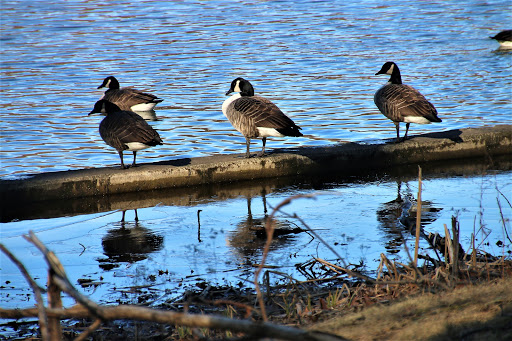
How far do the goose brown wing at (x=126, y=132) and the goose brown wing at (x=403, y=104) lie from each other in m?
3.48

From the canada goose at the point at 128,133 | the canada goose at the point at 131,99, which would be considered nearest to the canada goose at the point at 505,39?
the canada goose at the point at 131,99

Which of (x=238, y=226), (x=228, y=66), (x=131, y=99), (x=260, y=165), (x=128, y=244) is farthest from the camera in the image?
(x=228, y=66)

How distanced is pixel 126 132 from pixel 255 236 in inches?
119

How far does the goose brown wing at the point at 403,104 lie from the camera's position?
31.6ft

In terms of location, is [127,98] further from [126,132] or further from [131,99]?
[126,132]

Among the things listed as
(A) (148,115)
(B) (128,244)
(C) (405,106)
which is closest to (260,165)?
(C) (405,106)

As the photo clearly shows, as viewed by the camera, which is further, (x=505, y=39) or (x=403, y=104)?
(x=505, y=39)

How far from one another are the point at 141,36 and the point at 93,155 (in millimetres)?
15437

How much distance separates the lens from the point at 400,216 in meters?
6.70

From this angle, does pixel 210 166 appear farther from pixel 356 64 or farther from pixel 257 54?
pixel 257 54

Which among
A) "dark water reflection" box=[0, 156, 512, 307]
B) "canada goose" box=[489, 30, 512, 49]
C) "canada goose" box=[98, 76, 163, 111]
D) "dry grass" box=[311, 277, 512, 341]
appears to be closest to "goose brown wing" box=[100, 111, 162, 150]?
"dark water reflection" box=[0, 156, 512, 307]

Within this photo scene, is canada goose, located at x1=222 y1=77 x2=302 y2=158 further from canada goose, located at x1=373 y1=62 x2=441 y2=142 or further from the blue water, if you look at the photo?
canada goose, located at x1=373 y1=62 x2=441 y2=142

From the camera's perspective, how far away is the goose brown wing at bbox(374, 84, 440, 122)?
31.6 feet

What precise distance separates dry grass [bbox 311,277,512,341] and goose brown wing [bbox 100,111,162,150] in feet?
17.4
